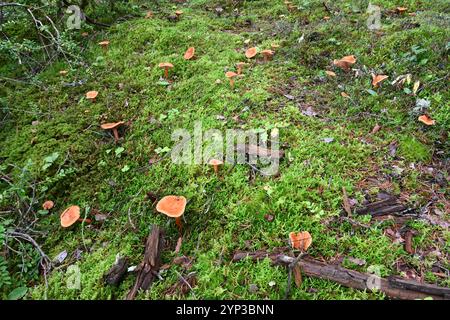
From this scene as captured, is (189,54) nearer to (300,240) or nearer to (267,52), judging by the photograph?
(267,52)

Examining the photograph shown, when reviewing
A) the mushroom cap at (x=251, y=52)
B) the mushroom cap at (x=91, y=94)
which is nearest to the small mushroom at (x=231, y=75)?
the mushroom cap at (x=251, y=52)

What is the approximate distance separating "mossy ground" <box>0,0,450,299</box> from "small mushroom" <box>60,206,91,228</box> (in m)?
0.15

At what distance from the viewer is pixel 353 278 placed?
9.07 ft

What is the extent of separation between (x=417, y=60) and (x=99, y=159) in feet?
16.7

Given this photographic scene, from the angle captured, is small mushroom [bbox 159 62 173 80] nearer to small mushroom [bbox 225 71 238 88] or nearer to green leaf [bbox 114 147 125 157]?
small mushroom [bbox 225 71 238 88]

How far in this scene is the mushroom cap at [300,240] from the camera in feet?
9.83

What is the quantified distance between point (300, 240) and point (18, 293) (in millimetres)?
2872

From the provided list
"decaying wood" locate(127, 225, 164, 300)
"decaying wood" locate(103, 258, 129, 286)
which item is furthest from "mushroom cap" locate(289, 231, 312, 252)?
"decaying wood" locate(103, 258, 129, 286)

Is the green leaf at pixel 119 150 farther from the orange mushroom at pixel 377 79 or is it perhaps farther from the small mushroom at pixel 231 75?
the orange mushroom at pixel 377 79

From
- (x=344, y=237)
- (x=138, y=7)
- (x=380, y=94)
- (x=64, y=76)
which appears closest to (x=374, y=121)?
(x=380, y=94)

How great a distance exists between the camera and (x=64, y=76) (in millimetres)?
6008

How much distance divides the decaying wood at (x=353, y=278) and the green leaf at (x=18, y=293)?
2.15 m

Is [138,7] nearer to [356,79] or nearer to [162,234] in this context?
[356,79]

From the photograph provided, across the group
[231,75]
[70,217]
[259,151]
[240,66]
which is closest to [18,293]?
[70,217]
